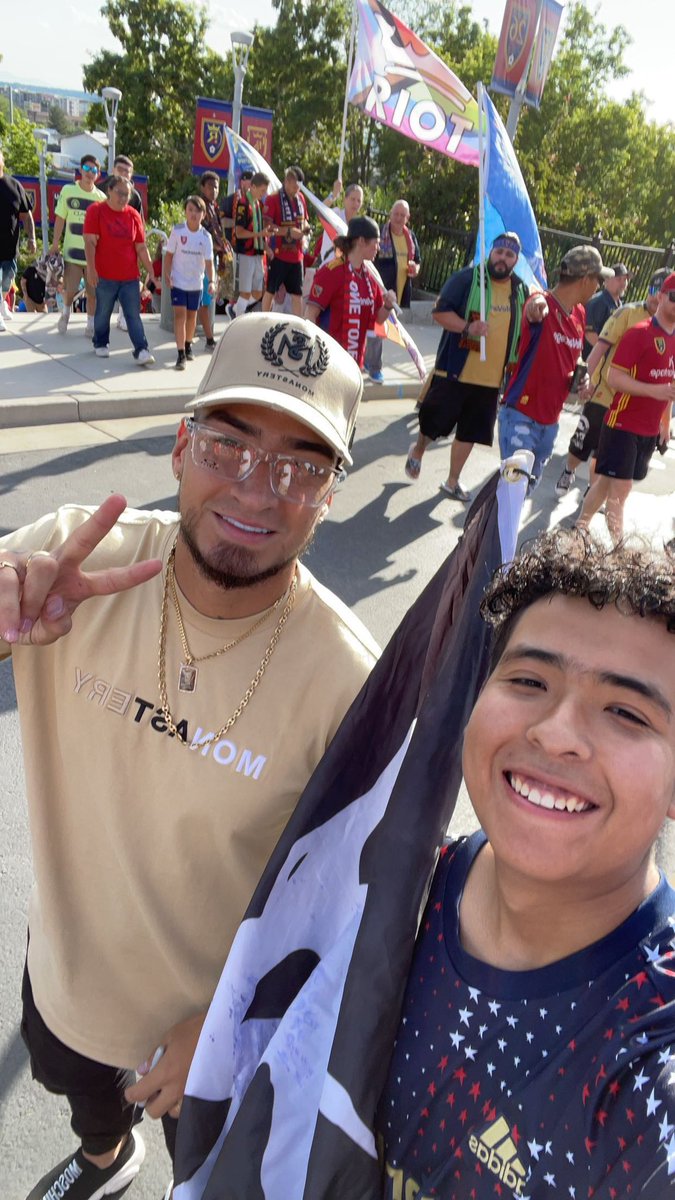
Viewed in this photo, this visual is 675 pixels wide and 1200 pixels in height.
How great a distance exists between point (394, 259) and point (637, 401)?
5.28 m

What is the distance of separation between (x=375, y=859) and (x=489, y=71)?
95.1 feet

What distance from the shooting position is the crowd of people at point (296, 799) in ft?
3.45

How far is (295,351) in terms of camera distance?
1637 mm

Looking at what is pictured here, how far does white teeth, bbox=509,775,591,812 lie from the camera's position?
109 cm

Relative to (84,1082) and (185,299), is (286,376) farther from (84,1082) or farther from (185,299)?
(185,299)

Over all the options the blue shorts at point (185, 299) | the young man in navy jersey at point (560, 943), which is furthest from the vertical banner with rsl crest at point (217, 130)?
the young man in navy jersey at point (560, 943)

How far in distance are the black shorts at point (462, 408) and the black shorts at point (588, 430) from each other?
97cm

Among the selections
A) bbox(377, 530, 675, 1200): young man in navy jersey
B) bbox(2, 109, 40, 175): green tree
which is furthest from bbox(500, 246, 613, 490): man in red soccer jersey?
bbox(2, 109, 40, 175): green tree

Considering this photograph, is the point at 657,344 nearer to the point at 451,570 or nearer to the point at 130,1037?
the point at 451,570

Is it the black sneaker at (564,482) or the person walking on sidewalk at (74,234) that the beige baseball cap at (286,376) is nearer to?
the black sneaker at (564,482)

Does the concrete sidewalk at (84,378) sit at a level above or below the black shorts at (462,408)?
below

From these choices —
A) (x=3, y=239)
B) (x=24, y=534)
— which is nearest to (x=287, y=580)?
(x=24, y=534)

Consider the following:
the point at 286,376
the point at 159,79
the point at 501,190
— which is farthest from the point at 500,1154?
the point at 159,79

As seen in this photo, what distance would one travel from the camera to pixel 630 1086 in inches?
38.0
